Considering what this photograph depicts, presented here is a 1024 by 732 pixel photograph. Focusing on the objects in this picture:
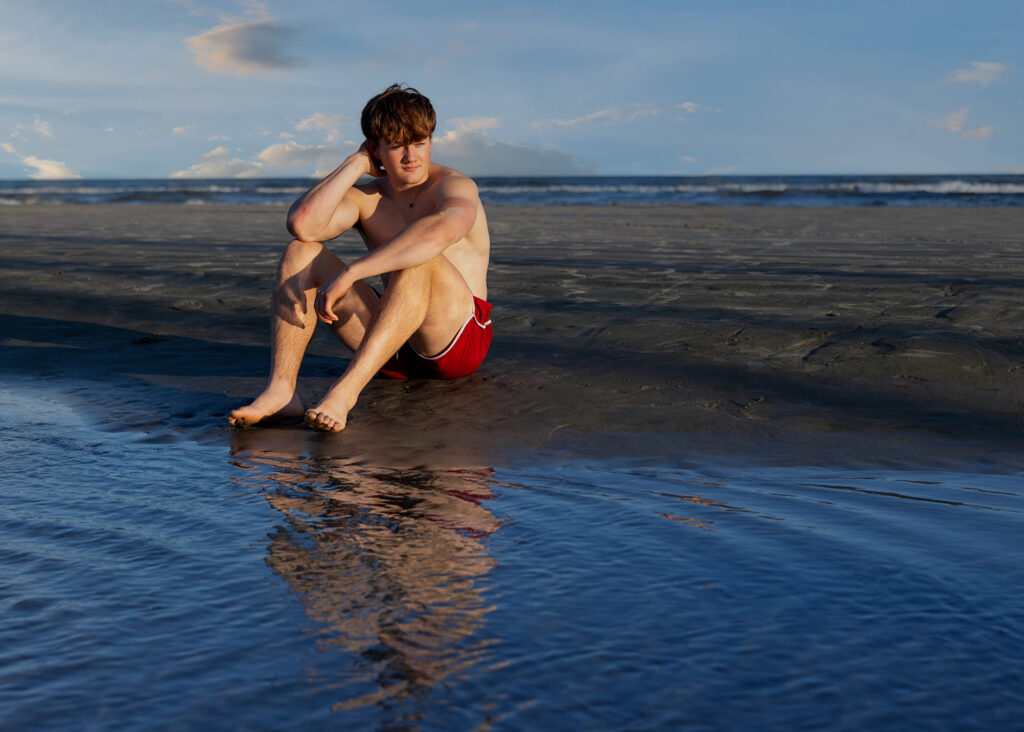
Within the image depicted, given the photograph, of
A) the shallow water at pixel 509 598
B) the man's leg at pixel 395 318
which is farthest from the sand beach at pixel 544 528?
the man's leg at pixel 395 318

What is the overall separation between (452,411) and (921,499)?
172 centimetres

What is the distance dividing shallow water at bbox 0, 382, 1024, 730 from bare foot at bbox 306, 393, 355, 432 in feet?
1.36

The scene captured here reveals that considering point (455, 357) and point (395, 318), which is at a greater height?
point (395, 318)

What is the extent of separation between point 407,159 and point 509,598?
2137 mm

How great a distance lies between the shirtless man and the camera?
11.1ft

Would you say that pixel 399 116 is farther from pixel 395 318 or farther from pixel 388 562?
pixel 388 562

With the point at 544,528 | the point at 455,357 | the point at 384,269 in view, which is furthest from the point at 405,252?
the point at 544,528

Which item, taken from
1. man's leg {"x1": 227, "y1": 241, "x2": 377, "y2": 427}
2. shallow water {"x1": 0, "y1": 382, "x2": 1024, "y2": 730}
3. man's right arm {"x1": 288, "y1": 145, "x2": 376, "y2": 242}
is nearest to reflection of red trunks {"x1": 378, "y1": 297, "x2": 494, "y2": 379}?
man's leg {"x1": 227, "y1": 241, "x2": 377, "y2": 427}

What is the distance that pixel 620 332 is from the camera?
16.3ft

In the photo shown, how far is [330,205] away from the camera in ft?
11.8

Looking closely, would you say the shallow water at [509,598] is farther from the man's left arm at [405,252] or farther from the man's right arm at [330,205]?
the man's right arm at [330,205]

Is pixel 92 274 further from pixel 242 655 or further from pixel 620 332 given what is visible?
pixel 242 655

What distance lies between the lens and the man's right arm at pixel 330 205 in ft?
11.7

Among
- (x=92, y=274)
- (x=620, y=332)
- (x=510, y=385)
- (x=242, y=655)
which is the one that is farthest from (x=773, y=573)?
(x=92, y=274)
